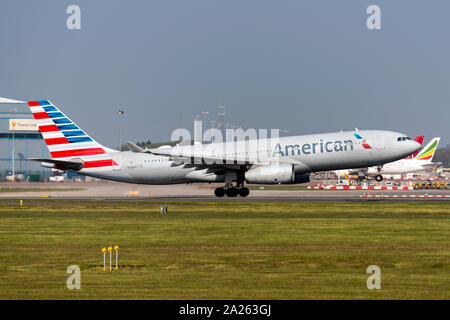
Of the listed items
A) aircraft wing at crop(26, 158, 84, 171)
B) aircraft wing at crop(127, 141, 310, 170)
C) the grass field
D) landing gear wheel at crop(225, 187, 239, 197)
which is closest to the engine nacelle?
aircraft wing at crop(127, 141, 310, 170)

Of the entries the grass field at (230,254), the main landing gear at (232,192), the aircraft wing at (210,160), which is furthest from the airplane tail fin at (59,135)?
the grass field at (230,254)

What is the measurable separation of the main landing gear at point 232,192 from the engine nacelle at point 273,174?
13.0 feet

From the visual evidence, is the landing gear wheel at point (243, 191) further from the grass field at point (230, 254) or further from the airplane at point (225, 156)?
the grass field at point (230, 254)

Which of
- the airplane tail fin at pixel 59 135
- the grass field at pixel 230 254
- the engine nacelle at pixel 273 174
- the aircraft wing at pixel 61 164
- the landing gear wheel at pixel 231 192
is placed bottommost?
the grass field at pixel 230 254

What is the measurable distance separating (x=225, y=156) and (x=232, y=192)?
3427mm

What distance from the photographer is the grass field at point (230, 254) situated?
16000 millimetres

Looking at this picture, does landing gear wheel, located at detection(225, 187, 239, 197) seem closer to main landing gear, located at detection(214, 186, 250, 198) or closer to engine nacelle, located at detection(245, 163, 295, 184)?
main landing gear, located at detection(214, 186, 250, 198)

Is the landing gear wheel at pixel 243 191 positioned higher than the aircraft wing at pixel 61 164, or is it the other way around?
the aircraft wing at pixel 61 164

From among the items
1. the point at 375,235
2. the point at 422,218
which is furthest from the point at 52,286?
the point at 422,218

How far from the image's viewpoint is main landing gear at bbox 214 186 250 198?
56.2 meters

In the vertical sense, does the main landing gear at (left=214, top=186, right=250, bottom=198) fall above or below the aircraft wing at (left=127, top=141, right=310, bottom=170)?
below

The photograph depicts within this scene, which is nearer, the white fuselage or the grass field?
the grass field

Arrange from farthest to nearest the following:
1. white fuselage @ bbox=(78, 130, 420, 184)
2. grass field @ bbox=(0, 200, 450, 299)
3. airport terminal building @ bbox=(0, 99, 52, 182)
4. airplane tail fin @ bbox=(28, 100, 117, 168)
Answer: airport terminal building @ bbox=(0, 99, 52, 182) < airplane tail fin @ bbox=(28, 100, 117, 168) < white fuselage @ bbox=(78, 130, 420, 184) < grass field @ bbox=(0, 200, 450, 299)

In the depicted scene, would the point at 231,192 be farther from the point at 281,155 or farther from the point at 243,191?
the point at 281,155
